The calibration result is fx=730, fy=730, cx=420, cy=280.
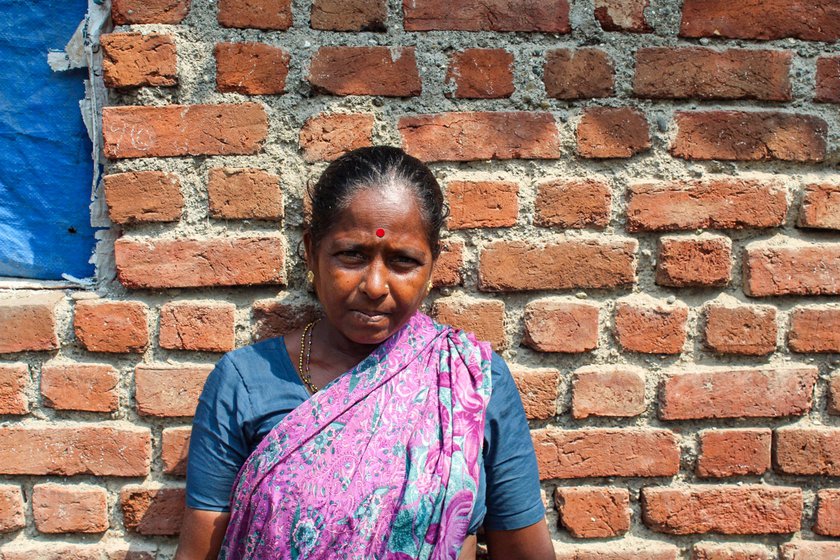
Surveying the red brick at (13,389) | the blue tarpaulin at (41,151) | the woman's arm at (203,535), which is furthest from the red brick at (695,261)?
the red brick at (13,389)

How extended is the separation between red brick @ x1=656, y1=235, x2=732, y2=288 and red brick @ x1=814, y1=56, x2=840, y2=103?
39 centimetres

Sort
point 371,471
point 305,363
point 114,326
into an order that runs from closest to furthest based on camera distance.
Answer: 1. point 371,471
2. point 305,363
3. point 114,326

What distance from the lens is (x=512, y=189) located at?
1661mm

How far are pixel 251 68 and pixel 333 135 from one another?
0.23 m

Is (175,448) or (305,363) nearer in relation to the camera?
(305,363)

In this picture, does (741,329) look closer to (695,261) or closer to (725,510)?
(695,261)

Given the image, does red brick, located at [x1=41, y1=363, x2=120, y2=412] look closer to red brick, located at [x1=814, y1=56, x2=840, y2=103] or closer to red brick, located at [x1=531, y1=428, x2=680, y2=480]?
red brick, located at [x1=531, y1=428, x2=680, y2=480]

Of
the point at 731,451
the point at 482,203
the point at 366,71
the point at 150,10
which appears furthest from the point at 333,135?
the point at 731,451

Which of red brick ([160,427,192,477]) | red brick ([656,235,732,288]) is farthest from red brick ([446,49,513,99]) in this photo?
red brick ([160,427,192,477])

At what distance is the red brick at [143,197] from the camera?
1625 millimetres

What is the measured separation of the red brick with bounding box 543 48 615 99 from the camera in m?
1.65

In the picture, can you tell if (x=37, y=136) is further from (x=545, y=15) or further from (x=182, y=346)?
(x=545, y=15)

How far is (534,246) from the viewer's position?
1.67m

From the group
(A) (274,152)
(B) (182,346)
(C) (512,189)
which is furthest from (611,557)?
(A) (274,152)
